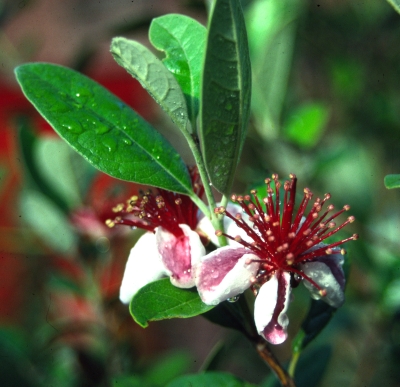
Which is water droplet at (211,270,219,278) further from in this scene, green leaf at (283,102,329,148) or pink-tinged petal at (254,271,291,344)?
green leaf at (283,102,329,148)

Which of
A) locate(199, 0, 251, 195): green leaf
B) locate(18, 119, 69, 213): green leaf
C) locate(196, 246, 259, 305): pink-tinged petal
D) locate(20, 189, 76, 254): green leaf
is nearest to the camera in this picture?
locate(199, 0, 251, 195): green leaf

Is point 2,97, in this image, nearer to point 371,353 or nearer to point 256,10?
point 256,10

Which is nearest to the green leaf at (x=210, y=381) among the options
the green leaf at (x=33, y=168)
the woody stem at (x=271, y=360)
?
the woody stem at (x=271, y=360)

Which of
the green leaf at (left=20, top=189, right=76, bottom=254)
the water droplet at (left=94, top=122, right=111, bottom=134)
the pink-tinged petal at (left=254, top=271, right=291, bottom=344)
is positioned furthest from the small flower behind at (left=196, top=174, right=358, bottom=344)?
the green leaf at (left=20, top=189, right=76, bottom=254)

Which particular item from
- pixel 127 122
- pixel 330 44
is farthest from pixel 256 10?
pixel 127 122

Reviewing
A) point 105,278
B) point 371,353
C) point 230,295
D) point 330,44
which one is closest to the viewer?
point 230,295

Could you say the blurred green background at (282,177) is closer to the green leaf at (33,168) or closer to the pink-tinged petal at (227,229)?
the green leaf at (33,168)
